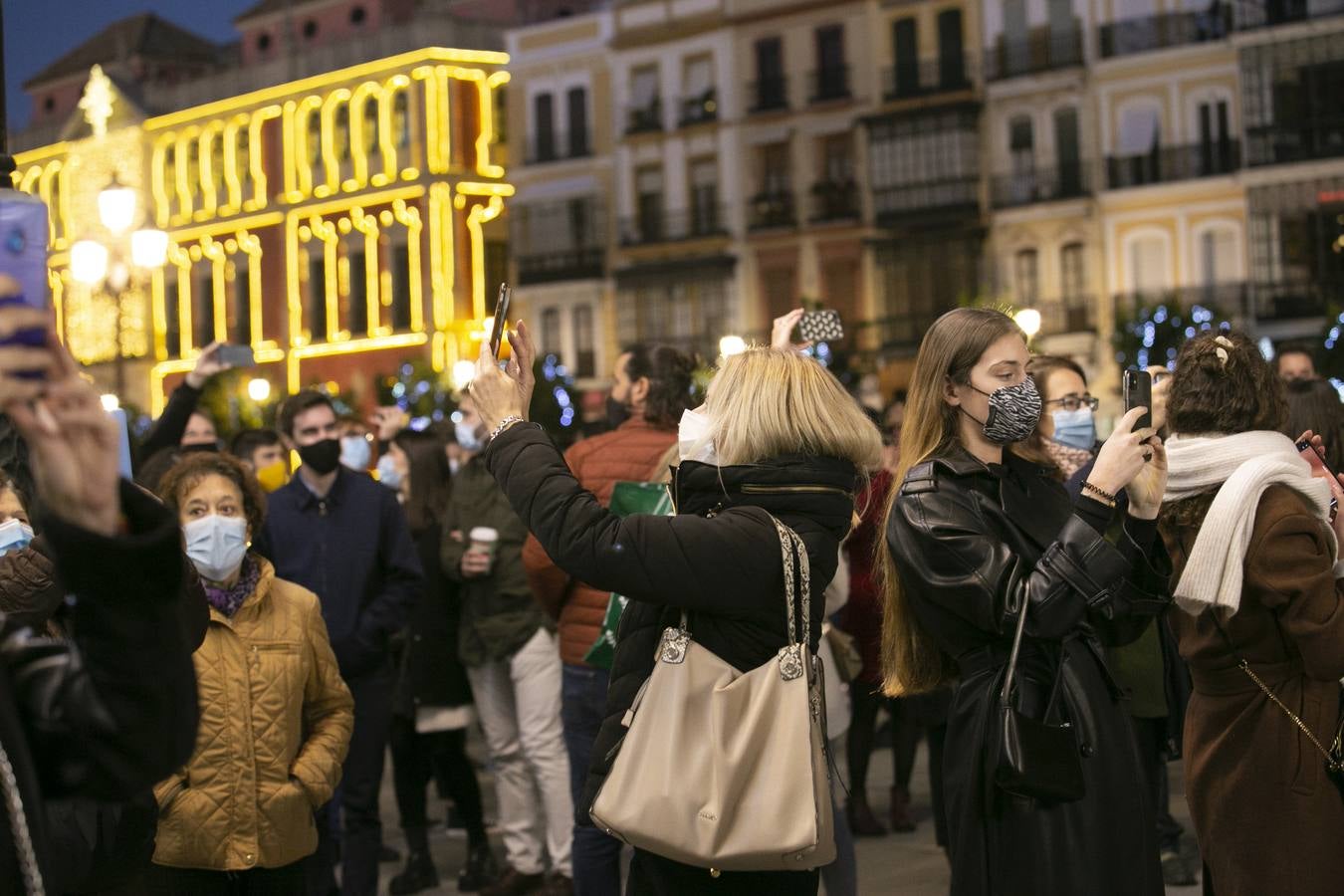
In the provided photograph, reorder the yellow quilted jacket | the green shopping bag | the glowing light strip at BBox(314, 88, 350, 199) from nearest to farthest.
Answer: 1. the yellow quilted jacket
2. the green shopping bag
3. the glowing light strip at BBox(314, 88, 350, 199)

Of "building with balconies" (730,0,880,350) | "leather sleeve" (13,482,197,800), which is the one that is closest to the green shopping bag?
"leather sleeve" (13,482,197,800)

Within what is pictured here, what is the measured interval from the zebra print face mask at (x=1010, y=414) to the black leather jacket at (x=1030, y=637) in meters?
0.08

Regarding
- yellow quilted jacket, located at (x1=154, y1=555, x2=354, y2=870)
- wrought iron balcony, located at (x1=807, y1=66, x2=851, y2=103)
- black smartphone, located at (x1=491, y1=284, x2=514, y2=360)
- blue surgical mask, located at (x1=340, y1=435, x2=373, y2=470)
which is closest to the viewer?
black smartphone, located at (x1=491, y1=284, x2=514, y2=360)

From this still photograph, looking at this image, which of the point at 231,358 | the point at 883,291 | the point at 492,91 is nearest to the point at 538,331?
the point at 492,91

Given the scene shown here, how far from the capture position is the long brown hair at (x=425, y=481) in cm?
1009

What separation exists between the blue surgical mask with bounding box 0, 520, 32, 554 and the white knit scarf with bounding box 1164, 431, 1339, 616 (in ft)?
9.47

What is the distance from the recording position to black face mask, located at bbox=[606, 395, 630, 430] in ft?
26.9

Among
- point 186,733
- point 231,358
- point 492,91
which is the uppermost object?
point 492,91

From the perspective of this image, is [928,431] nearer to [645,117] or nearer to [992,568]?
[992,568]

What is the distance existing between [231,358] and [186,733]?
5474 millimetres

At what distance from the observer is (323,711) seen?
5953 mm

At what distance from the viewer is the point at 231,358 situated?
7.94m

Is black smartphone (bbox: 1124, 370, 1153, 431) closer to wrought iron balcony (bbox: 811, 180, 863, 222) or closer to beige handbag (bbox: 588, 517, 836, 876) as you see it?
beige handbag (bbox: 588, 517, 836, 876)

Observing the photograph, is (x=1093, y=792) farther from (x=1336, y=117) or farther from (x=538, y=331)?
(x=538, y=331)
